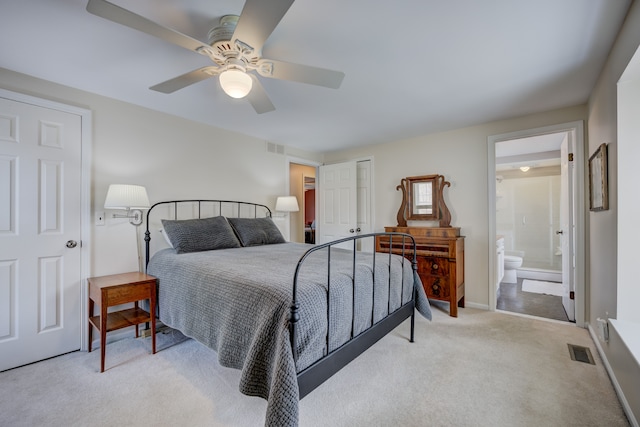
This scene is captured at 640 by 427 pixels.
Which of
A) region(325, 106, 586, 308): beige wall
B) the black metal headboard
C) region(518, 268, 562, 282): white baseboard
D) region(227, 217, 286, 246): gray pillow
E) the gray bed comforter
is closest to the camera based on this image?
the gray bed comforter

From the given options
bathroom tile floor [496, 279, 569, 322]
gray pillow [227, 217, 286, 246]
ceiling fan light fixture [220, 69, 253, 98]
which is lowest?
bathroom tile floor [496, 279, 569, 322]

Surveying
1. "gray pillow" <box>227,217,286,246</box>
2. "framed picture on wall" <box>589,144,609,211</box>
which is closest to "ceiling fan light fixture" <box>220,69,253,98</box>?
"gray pillow" <box>227,217,286,246</box>

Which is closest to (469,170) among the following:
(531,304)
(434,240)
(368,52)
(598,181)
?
(434,240)

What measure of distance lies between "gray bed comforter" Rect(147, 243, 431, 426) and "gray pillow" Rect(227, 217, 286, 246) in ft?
2.20

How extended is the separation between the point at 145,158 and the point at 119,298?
145 centimetres

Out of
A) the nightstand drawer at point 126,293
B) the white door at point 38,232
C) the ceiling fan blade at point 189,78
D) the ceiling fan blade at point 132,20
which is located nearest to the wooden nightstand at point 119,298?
the nightstand drawer at point 126,293

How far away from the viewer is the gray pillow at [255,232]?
3.18m

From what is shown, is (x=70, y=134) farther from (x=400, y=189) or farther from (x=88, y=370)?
(x=400, y=189)

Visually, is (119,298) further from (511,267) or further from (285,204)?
(511,267)

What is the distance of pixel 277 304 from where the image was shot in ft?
4.50

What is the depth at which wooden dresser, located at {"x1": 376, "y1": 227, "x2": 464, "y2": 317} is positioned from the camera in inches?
127

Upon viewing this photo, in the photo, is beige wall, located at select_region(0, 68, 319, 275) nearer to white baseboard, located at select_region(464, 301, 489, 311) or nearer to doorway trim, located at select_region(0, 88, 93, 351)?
doorway trim, located at select_region(0, 88, 93, 351)

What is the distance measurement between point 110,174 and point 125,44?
1331mm

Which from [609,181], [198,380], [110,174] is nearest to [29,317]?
[110,174]
